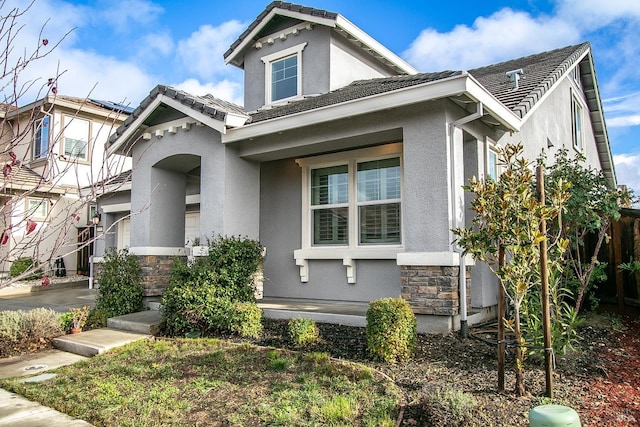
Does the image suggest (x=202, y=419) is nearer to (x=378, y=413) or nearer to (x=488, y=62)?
(x=378, y=413)

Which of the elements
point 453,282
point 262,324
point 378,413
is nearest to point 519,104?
point 453,282

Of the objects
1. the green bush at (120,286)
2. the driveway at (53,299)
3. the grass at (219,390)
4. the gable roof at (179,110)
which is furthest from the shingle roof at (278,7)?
the grass at (219,390)

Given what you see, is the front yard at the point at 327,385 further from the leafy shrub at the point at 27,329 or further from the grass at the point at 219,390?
the leafy shrub at the point at 27,329

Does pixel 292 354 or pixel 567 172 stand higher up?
pixel 567 172

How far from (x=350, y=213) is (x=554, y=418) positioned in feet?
19.1

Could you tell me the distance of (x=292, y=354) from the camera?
19.6 ft

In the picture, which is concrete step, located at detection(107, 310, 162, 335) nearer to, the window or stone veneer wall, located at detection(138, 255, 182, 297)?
stone veneer wall, located at detection(138, 255, 182, 297)

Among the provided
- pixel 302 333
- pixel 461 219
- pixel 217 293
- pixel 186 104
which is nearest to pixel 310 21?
pixel 186 104

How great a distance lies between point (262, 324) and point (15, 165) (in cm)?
527

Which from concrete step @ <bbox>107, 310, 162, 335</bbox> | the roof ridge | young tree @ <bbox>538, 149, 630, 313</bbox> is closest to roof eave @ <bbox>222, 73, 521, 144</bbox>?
the roof ridge

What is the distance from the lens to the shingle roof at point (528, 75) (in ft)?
28.9

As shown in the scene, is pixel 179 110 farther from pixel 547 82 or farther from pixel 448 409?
pixel 547 82

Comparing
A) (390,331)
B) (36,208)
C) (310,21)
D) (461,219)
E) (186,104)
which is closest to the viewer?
(36,208)

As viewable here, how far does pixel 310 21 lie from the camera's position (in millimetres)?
10273
